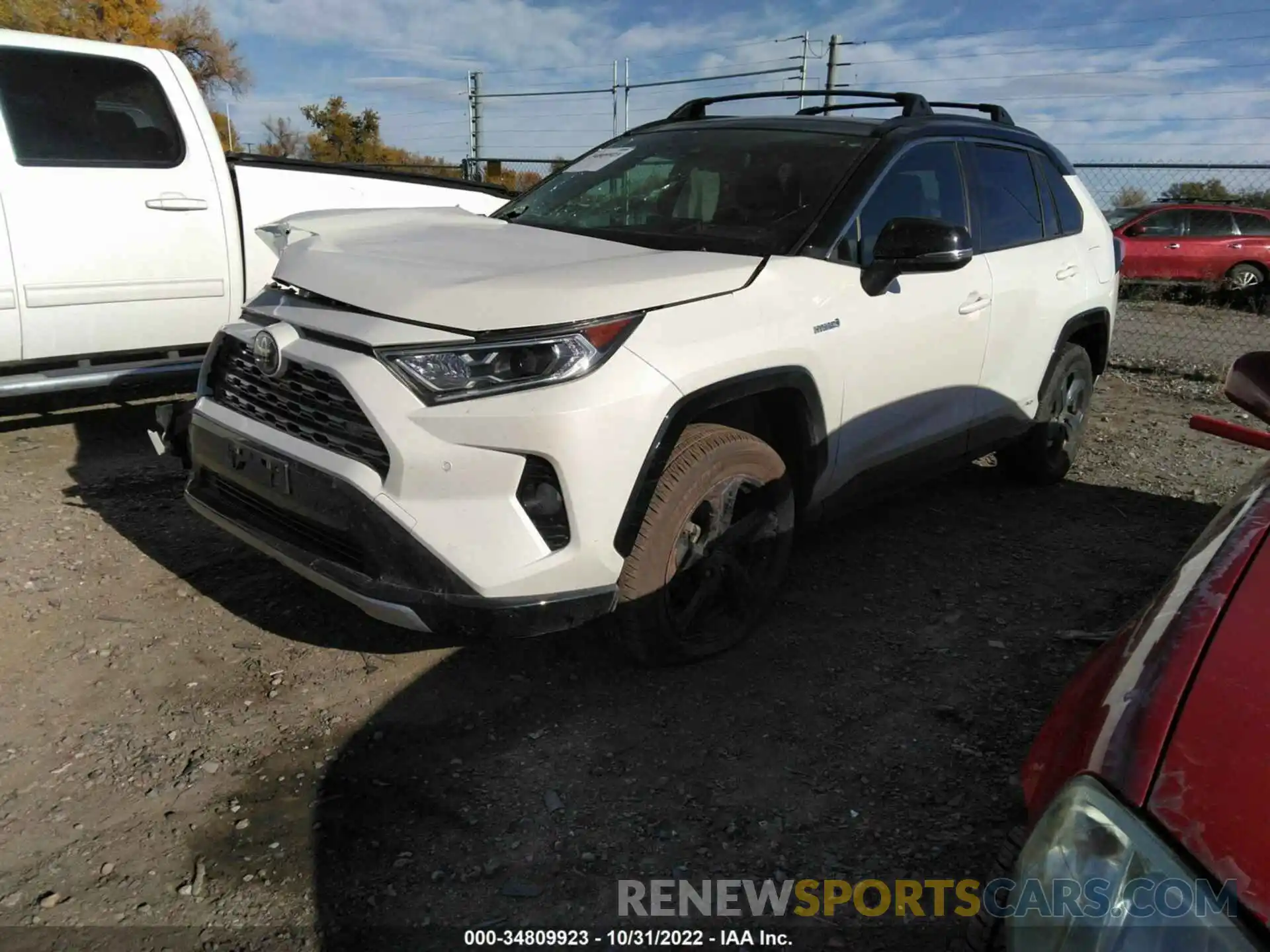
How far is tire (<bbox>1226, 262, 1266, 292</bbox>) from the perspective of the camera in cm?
1509

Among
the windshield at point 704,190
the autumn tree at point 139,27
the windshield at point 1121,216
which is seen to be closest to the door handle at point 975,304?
the windshield at point 704,190

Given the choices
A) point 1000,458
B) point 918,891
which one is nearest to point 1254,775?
point 918,891

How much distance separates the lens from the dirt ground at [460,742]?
88.5 inches

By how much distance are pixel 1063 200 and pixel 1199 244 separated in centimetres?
1236

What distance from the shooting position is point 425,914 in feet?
7.16

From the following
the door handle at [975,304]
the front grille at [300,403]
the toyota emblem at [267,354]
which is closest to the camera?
the front grille at [300,403]

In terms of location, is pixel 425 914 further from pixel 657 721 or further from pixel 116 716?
pixel 116 716

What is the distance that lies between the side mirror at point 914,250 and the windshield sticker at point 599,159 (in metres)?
1.36

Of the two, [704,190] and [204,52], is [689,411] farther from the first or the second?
[204,52]

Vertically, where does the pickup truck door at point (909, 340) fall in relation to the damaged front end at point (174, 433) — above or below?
above

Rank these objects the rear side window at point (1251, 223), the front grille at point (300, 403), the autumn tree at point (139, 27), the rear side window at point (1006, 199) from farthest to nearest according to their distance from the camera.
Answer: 1. the autumn tree at point (139, 27)
2. the rear side window at point (1251, 223)
3. the rear side window at point (1006, 199)
4. the front grille at point (300, 403)

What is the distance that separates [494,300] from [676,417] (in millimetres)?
599

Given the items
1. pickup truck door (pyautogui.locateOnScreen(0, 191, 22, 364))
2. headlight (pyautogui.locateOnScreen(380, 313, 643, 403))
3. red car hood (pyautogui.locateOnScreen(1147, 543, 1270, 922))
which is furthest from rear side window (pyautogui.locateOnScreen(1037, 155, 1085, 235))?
pickup truck door (pyautogui.locateOnScreen(0, 191, 22, 364))

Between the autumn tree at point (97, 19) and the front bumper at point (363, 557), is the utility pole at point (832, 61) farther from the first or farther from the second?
the autumn tree at point (97, 19)
